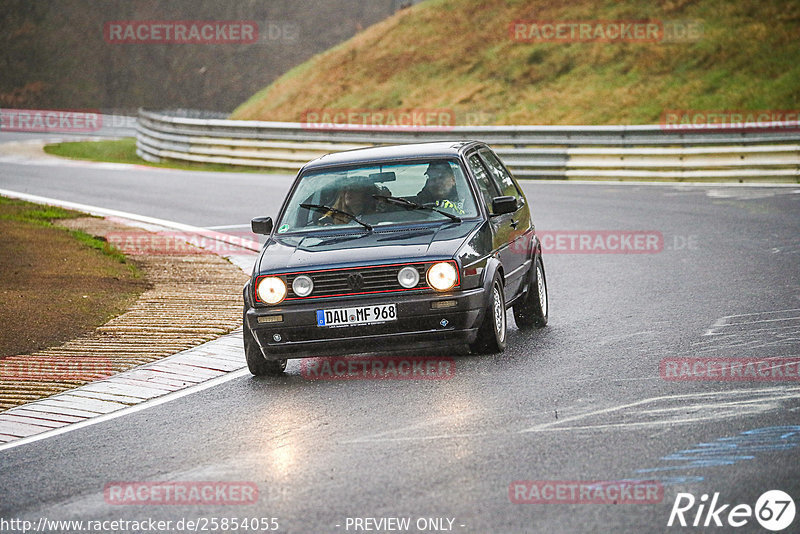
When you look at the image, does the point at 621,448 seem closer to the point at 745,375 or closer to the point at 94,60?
the point at 745,375

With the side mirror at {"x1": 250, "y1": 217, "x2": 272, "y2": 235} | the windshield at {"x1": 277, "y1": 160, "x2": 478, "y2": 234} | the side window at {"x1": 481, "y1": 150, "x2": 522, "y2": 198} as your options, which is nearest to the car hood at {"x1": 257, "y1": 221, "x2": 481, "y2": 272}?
the windshield at {"x1": 277, "y1": 160, "x2": 478, "y2": 234}

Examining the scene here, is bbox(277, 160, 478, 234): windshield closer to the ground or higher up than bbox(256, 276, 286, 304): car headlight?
higher up

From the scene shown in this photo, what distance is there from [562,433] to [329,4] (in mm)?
74439

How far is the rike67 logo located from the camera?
194 inches

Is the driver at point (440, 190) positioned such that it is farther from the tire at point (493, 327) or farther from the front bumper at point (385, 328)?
the front bumper at point (385, 328)

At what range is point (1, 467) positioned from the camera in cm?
666

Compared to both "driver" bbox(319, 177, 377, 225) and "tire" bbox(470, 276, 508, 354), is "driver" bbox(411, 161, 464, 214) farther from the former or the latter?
"tire" bbox(470, 276, 508, 354)

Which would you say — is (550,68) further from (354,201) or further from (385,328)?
(385,328)

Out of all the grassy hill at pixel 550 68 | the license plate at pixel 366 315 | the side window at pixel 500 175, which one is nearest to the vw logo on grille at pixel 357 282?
the license plate at pixel 366 315

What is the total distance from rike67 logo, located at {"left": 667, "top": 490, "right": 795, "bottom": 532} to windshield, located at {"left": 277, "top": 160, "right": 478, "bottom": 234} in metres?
4.37

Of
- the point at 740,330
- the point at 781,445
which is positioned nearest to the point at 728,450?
the point at 781,445

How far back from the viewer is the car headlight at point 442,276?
8.37 m

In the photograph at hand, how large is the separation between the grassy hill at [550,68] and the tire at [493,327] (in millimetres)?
23513

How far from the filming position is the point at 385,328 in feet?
27.3
